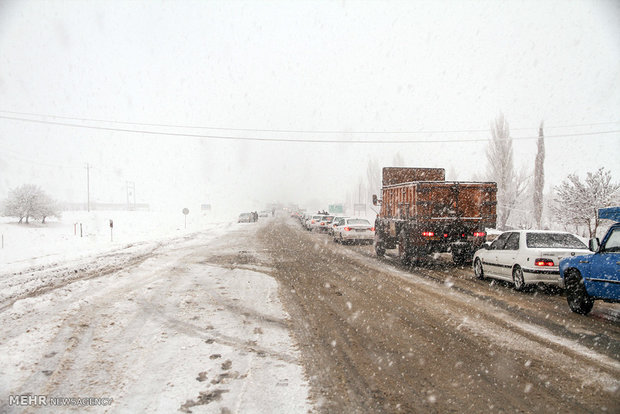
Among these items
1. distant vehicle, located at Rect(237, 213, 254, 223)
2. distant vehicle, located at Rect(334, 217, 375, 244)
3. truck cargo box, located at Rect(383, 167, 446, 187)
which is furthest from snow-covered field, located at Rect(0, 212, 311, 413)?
distant vehicle, located at Rect(237, 213, 254, 223)

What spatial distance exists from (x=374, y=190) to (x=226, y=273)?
225 feet

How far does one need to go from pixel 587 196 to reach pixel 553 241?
1789 centimetres

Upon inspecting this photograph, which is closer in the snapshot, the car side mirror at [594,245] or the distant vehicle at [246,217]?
the car side mirror at [594,245]

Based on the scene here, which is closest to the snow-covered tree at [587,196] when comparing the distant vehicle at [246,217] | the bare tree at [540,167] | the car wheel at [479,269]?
the bare tree at [540,167]

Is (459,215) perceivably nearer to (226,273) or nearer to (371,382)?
(226,273)

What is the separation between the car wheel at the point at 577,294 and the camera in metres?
6.97

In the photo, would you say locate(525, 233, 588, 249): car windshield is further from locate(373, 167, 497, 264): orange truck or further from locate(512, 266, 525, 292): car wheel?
locate(373, 167, 497, 264): orange truck

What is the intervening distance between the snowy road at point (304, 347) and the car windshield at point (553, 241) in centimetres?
116

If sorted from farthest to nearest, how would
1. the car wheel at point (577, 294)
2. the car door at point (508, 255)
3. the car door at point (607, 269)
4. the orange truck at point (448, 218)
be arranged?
the orange truck at point (448, 218), the car door at point (508, 255), the car wheel at point (577, 294), the car door at point (607, 269)

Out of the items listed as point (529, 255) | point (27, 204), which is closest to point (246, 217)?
point (27, 204)

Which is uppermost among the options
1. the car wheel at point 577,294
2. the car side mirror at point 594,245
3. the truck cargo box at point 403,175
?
the truck cargo box at point 403,175

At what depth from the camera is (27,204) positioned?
39875 mm

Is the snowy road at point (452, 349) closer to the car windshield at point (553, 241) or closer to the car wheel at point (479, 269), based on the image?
the car windshield at point (553, 241)

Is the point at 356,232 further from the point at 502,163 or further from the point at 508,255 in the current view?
the point at 502,163
